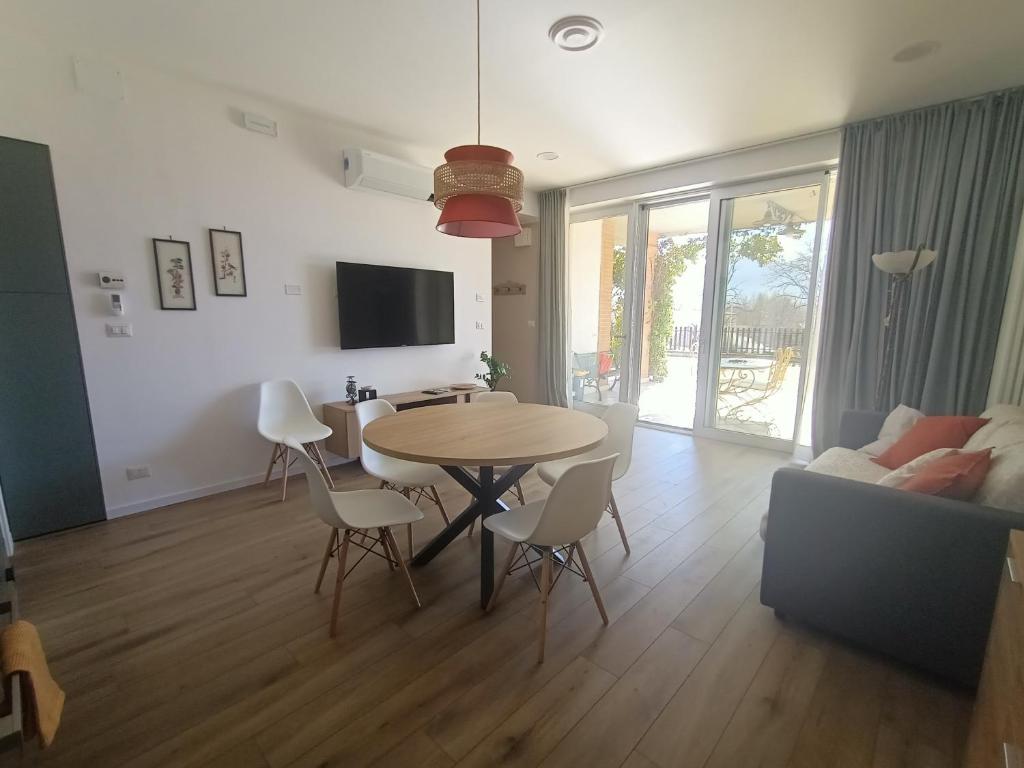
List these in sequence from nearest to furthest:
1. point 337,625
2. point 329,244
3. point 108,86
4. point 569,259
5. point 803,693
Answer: point 803,693, point 337,625, point 108,86, point 329,244, point 569,259

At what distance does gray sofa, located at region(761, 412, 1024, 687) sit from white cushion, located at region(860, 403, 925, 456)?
133 cm

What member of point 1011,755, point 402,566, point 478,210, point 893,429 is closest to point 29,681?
point 402,566

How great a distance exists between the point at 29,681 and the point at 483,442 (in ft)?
4.57

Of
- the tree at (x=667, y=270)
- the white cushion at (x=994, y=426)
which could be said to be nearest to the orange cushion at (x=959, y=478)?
the white cushion at (x=994, y=426)

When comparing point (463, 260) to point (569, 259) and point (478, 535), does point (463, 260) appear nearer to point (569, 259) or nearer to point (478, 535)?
point (569, 259)

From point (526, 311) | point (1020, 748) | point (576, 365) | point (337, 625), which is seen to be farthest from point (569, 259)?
point (1020, 748)

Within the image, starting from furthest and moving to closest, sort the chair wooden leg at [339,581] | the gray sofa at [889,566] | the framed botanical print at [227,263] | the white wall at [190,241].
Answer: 1. the framed botanical print at [227,263]
2. the white wall at [190,241]
3. the chair wooden leg at [339,581]
4. the gray sofa at [889,566]

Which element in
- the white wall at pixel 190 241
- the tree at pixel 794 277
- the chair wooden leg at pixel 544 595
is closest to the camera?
the chair wooden leg at pixel 544 595

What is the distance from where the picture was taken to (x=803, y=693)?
155 cm

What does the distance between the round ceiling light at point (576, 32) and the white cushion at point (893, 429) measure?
288cm

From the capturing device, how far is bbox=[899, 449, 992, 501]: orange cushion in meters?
1.60

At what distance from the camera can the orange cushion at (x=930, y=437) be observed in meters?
2.28

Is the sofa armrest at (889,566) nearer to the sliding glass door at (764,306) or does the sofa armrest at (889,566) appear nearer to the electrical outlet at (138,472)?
the sliding glass door at (764,306)

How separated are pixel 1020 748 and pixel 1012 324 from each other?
340 cm
